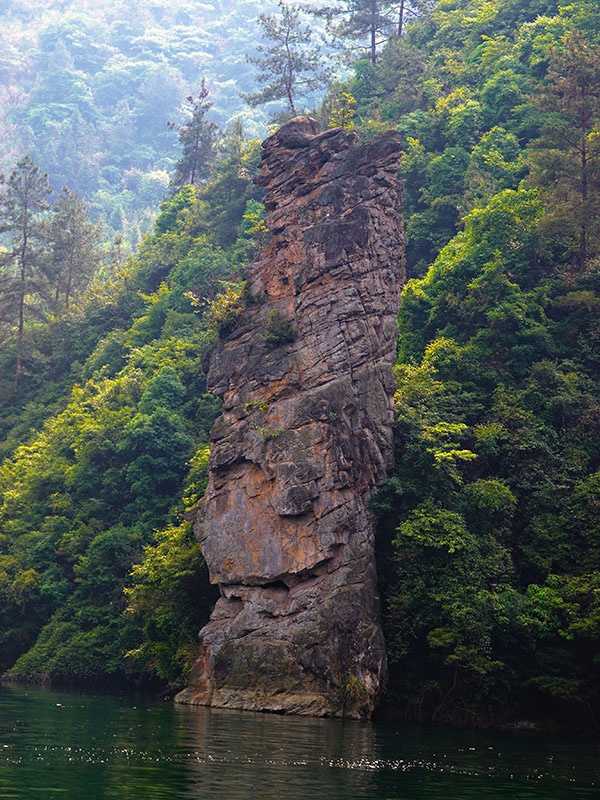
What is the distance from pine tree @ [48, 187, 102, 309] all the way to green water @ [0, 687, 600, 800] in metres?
56.7

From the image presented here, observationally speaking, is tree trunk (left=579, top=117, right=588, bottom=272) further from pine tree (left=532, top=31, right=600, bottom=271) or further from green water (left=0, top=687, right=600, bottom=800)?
green water (left=0, top=687, right=600, bottom=800)

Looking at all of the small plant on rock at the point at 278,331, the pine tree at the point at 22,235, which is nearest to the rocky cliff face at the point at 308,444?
the small plant on rock at the point at 278,331

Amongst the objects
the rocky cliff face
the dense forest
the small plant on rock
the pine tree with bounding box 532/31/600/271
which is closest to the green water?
the rocky cliff face

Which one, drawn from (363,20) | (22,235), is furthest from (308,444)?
(363,20)

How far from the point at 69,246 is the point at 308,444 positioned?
167ft

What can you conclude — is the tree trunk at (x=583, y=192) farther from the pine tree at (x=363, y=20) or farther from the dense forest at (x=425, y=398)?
the pine tree at (x=363, y=20)

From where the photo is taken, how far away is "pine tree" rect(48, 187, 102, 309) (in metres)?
82.1

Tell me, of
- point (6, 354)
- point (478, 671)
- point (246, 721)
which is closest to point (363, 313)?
point (478, 671)

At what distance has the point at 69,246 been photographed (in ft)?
272

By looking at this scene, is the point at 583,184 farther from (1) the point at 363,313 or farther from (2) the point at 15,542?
(2) the point at 15,542

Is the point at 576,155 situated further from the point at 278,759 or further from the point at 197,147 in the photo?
the point at 197,147

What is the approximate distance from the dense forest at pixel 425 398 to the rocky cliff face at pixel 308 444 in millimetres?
1789

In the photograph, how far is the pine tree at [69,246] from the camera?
269ft

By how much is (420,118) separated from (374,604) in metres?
40.8
